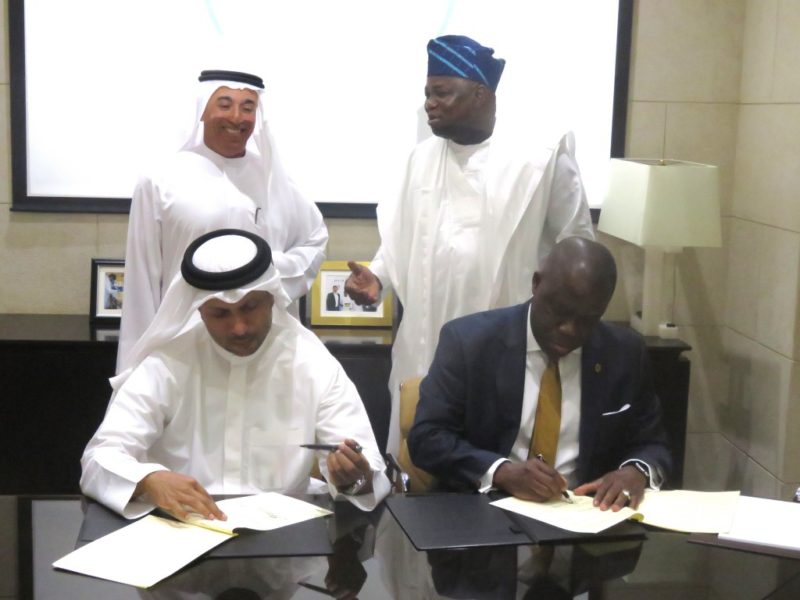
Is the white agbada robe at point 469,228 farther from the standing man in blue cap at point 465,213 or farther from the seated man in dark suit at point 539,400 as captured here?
the seated man in dark suit at point 539,400

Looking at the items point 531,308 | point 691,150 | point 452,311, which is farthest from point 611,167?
point 531,308

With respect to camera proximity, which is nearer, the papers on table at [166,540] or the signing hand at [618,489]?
the papers on table at [166,540]

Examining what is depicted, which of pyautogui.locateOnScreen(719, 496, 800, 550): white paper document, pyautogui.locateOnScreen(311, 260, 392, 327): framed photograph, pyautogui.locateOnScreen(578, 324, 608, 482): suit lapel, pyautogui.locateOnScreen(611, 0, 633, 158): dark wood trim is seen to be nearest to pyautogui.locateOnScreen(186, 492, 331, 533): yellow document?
pyautogui.locateOnScreen(578, 324, 608, 482): suit lapel

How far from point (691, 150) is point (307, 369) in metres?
2.55

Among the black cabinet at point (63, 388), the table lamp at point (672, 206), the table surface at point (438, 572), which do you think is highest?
the table lamp at point (672, 206)

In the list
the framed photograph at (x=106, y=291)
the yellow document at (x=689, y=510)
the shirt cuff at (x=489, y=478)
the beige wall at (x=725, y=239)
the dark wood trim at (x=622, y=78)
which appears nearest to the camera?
the yellow document at (x=689, y=510)

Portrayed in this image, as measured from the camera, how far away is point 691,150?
4.70 metres

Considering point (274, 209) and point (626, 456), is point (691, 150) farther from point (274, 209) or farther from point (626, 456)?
point (626, 456)

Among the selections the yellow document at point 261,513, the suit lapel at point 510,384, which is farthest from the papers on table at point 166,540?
the suit lapel at point 510,384

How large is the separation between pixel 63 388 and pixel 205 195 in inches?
41.4

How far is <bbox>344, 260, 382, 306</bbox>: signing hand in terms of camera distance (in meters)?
3.64

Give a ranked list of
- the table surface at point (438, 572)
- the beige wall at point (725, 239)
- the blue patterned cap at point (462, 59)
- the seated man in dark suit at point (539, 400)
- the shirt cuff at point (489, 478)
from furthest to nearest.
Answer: the beige wall at point (725, 239)
the blue patterned cap at point (462, 59)
the seated man in dark suit at point (539, 400)
the shirt cuff at point (489, 478)
the table surface at point (438, 572)

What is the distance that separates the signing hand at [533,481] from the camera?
237 centimetres

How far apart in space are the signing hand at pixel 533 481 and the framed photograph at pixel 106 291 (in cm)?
240
